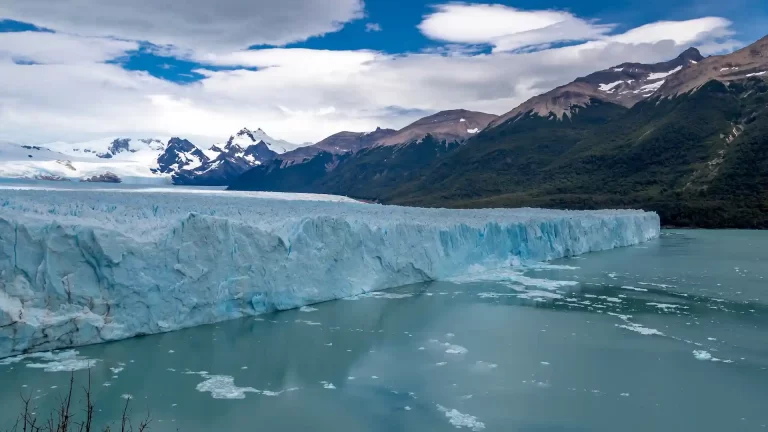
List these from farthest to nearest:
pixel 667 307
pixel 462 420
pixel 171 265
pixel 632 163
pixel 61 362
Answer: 1. pixel 632 163
2. pixel 667 307
3. pixel 171 265
4. pixel 61 362
5. pixel 462 420

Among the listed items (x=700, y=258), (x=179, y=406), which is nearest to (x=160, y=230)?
(x=179, y=406)

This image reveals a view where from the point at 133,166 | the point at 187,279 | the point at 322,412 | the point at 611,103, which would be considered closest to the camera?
the point at 322,412

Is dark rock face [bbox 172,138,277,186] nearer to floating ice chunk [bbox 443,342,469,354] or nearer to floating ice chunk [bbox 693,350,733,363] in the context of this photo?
floating ice chunk [bbox 443,342,469,354]

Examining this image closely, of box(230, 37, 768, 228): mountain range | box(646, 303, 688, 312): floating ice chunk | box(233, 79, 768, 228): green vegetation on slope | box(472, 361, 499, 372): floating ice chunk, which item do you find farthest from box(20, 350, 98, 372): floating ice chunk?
box(230, 37, 768, 228): mountain range

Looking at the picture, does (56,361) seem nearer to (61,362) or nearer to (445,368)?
(61,362)

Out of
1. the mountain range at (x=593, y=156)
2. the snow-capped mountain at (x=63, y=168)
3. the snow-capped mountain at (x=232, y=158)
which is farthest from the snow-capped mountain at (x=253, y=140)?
the mountain range at (x=593, y=156)

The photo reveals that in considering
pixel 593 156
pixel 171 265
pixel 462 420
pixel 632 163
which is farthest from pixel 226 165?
pixel 462 420

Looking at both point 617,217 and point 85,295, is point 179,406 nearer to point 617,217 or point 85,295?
point 85,295
